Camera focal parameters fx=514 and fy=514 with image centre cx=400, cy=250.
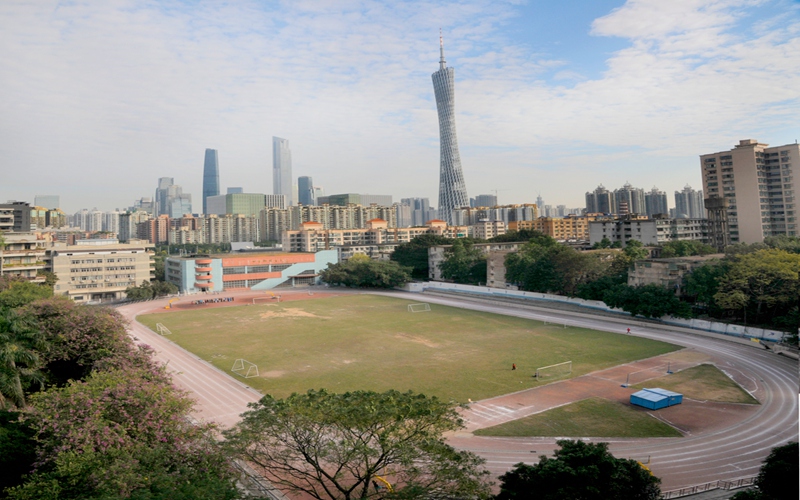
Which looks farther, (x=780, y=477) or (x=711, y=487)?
(x=711, y=487)

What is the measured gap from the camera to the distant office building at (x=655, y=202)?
131000 millimetres

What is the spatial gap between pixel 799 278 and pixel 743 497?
27.9 m

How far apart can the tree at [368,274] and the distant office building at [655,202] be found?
92.6m

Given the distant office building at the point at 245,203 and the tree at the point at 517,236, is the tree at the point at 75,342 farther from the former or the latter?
the distant office building at the point at 245,203

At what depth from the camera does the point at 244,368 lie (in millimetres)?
28844

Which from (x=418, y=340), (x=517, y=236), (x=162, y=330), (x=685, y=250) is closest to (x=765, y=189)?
(x=685, y=250)

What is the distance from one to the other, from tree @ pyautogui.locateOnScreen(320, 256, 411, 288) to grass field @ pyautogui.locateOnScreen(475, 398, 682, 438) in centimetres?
4254

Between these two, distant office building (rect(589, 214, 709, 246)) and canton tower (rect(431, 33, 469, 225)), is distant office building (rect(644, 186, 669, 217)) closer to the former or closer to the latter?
canton tower (rect(431, 33, 469, 225))

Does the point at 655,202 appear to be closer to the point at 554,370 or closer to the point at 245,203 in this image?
the point at 554,370

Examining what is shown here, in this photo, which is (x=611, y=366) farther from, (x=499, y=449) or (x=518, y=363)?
(x=499, y=449)

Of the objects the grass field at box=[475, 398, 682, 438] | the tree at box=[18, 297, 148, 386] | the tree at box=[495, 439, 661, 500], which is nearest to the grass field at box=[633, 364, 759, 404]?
the grass field at box=[475, 398, 682, 438]

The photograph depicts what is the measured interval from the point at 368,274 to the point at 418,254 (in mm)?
11272

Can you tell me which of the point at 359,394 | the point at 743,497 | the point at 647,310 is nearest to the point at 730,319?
the point at 647,310

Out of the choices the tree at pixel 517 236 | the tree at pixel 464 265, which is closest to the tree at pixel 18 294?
the tree at pixel 464 265
